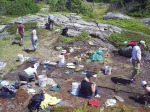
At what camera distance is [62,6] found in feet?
109

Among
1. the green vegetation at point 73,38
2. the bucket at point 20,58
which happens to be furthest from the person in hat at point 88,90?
the green vegetation at point 73,38

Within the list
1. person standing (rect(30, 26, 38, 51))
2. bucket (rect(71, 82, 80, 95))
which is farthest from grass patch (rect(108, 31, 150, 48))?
bucket (rect(71, 82, 80, 95))

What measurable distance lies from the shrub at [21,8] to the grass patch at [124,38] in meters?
12.6

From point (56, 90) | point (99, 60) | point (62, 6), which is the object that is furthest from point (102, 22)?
point (62, 6)

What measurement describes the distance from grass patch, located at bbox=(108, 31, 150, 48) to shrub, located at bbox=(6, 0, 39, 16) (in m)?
12.6

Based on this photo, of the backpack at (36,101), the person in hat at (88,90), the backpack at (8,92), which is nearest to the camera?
the backpack at (36,101)

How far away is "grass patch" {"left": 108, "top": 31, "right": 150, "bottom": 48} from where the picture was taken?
62.3ft

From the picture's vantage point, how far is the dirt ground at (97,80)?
1286 cm

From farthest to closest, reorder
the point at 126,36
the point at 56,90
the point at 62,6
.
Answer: the point at 62,6 → the point at 126,36 → the point at 56,90

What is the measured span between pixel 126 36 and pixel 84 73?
18.0 ft

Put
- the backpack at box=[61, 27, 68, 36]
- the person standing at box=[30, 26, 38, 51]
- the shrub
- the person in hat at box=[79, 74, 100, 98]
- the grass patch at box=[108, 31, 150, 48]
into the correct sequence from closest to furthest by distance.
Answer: the person in hat at box=[79, 74, 100, 98], the person standing at box=[30, 26, 38, 51], the grass patch at box=[108, 31, 150, 48], the backpack at box=[61, 27, 68, 36], the shrub

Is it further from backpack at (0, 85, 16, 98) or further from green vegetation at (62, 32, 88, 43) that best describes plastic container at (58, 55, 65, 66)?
Result: backpack at (0, 85, 16, 98)

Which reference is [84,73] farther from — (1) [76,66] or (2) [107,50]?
(2) [107,50]

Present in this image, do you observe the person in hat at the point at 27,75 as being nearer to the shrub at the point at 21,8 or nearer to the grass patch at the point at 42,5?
the shrub at the point at 21,8
